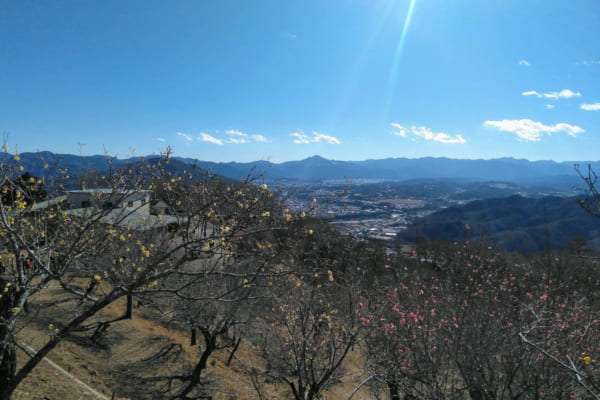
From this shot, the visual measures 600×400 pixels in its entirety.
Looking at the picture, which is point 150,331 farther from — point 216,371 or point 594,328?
point 594,328

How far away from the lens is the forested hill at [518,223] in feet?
221

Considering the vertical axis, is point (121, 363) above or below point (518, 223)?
above

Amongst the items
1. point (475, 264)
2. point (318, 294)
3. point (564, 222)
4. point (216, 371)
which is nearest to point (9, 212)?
point (318, 294)

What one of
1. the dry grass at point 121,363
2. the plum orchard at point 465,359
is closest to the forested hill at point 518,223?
the dry grass at point 121,363

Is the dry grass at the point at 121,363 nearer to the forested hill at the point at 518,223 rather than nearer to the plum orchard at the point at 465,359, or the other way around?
the plum orchard at the point at 465,359

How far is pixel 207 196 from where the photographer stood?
531cm

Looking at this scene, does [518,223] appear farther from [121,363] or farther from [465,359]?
[121,363]

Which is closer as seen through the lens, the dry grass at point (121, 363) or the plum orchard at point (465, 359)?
the plum orchard at point (465, 359)

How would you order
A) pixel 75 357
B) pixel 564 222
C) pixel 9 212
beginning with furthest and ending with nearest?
pixel 564 222
pixel 75 357
pixel 9 212

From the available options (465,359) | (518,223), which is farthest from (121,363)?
(518,223)

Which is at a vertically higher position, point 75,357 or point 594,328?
point 594,328

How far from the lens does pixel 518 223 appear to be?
93.6 m

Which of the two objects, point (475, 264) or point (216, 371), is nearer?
point (216, 371)

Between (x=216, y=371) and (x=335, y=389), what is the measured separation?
572 centimetres
